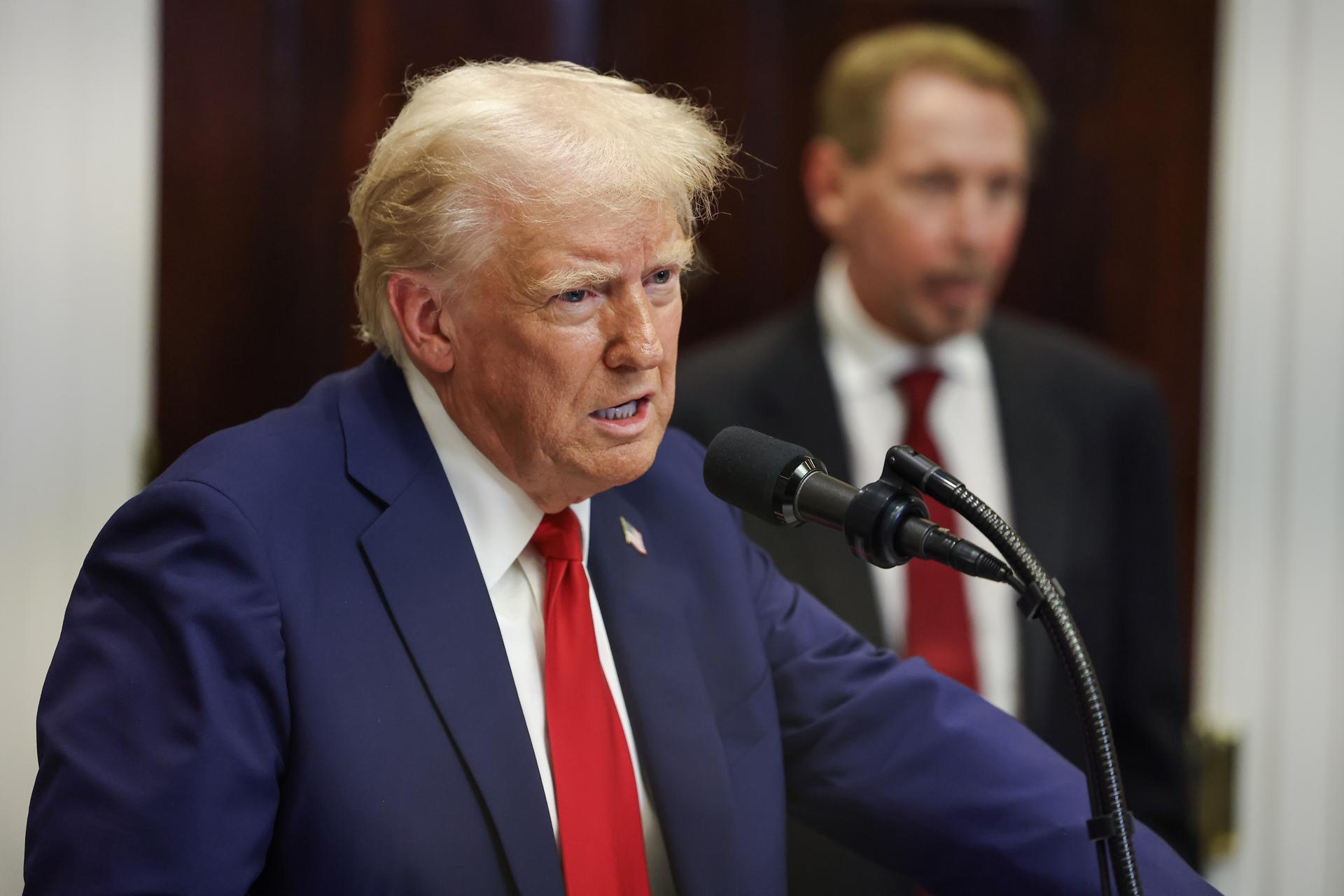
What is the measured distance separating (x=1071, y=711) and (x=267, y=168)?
5.06ft

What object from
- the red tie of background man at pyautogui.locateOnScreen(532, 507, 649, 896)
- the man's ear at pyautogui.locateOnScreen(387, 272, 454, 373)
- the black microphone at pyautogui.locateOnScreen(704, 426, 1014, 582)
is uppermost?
the man's ear at pyautogui.locateOnScreen(387, 272, 454, 373)

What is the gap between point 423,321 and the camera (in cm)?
130

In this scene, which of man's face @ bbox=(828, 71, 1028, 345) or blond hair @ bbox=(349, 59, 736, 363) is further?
man's face @ bbox=(828, 71, 1028, 345)

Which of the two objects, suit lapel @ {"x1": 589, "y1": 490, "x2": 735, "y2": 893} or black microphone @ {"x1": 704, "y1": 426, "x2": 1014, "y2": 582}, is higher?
black microphone @ {"x1": 704, "y1": 426, "x2": 1014, "y2": 582}

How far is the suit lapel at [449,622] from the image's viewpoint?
1.18 metres

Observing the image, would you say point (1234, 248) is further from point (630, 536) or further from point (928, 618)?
point (630, 536)

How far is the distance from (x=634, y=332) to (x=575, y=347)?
0.17ft

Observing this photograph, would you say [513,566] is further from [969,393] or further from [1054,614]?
[969,393]

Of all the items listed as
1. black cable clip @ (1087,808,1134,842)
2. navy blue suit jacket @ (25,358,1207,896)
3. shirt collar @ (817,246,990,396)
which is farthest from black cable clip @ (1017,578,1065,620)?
shirt collar @ (817,246,990,396)

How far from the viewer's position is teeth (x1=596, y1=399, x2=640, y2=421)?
1.26m

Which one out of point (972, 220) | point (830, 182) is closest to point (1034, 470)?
point (972, 220)

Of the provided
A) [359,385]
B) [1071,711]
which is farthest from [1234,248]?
[359,385]

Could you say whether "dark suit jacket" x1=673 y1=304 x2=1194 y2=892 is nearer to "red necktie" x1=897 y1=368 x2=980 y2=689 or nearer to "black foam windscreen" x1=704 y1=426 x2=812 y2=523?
"red necktie" x1=897 y1=368 x2=980 y2=689

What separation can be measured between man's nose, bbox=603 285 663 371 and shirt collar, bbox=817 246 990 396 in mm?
1084
